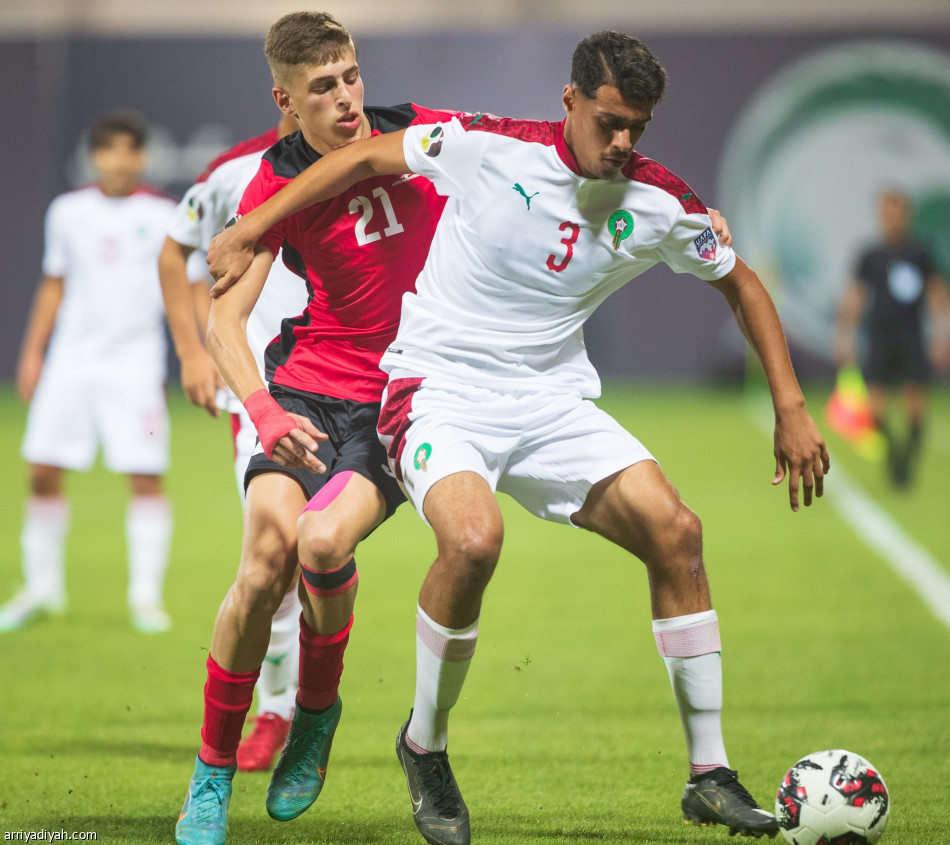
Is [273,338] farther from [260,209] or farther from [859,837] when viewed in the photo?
[859,837]

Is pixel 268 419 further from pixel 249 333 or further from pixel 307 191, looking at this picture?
pixel 249 333

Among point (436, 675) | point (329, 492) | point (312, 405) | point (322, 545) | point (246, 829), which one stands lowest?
point (246, 829)

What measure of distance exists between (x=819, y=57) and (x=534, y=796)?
58.6ft

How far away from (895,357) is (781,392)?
30.4ft

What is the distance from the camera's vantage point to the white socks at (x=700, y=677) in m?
3.67

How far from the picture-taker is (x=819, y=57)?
2003cm

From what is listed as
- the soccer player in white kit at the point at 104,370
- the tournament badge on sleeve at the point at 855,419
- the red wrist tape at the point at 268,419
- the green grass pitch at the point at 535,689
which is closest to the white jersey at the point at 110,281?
the soccer player in white kit at the point at 104,370

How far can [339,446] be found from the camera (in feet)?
13.1

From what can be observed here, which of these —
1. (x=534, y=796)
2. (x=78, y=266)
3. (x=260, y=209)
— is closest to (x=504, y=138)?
(x=260, y=209)

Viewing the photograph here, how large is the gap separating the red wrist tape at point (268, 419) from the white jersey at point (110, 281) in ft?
12.4

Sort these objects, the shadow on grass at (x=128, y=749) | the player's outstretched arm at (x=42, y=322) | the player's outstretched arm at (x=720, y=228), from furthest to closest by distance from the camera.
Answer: the player's outstretched arm at (x=42, y=322) < the shadow on grass at (x=128, y=749) < the player's outstretched arm at (x=720, y=228)

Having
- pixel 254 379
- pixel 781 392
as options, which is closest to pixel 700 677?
pixel 781 392

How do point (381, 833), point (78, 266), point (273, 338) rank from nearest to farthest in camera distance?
point (381, 833)
point (273, 338)
point (78, 266)

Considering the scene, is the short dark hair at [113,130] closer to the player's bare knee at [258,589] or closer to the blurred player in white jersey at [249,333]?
the blurred player in white jersey at [249,333]
